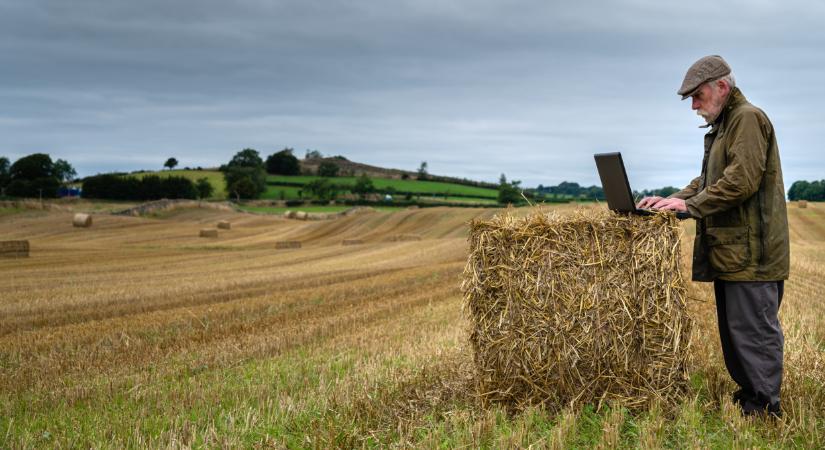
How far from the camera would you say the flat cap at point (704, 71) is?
544cm

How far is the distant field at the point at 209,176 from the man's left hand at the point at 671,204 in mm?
81870

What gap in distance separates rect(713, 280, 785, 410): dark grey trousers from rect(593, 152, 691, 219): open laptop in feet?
2.33

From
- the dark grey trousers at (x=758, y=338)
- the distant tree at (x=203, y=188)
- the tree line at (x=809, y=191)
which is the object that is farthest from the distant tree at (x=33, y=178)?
the dark grey trousers at (x=758, y=338)

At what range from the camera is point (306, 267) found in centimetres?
2400

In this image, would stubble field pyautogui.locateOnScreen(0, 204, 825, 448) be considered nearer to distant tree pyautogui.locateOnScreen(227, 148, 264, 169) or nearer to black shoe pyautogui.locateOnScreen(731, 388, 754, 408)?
black shoe pyautogui.locateOnScreen(731, 388, 754, 408)

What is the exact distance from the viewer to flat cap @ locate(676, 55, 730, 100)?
17.9 ft

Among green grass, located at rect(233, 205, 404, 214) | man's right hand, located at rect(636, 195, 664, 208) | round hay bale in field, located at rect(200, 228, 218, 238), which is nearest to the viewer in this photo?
man's right hand, located at rect(636, 195, 664, 208)

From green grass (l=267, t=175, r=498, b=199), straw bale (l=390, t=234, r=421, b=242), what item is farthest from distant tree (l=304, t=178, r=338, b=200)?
straw bale (l=390, t=234, r=421, b=242)

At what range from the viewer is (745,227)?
17.7 ft

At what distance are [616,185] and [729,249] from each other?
0.94m

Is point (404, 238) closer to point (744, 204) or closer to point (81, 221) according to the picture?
point (81, 221)

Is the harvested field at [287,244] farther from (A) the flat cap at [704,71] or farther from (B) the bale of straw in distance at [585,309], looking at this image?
(A) the flat cap at [704,71]

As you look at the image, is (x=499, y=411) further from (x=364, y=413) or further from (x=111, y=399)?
(x=111, y=399)

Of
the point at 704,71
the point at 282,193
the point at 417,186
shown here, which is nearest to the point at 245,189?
the point at 282,193
